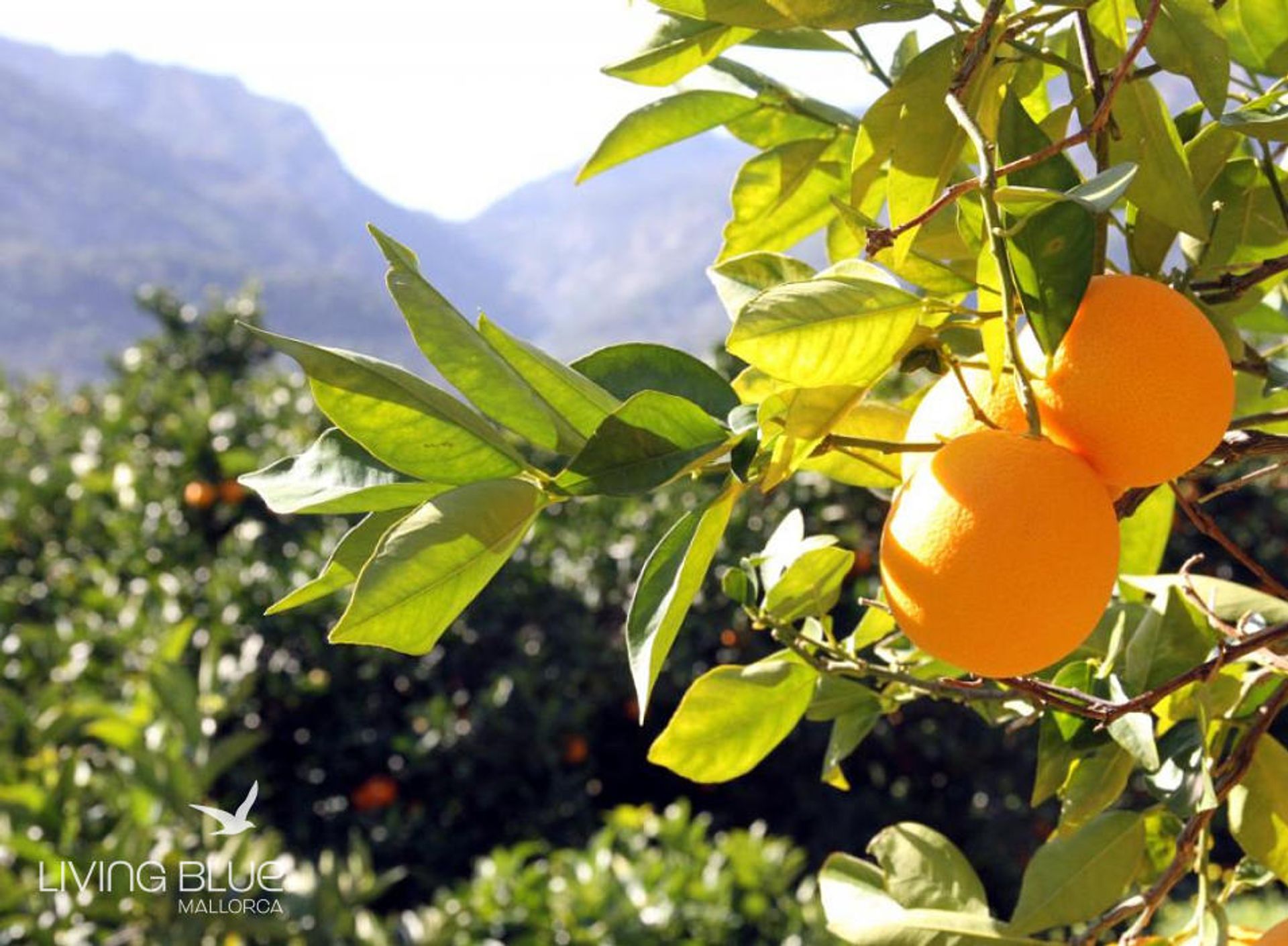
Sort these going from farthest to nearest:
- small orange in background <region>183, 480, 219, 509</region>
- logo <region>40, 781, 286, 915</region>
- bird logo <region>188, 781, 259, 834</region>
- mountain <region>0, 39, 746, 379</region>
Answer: mountain <region>0, 39, 746, 379</region>, small orange in background <region>183, 480, 219, 509</region>, logo <region>40, 781, 286, 915</region>, bird logo <region>188, 781, 259, 834</region>

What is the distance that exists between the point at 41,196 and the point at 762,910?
74.3m

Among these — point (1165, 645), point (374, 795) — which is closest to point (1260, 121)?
point (1165, 645)

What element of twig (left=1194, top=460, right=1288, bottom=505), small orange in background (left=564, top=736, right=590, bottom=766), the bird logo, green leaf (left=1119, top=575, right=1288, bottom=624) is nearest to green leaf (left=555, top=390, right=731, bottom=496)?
twig (left=1194, top=460, right=1288, bottom=505)

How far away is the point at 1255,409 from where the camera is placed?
0.68 m

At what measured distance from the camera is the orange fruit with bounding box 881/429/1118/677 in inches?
15.7

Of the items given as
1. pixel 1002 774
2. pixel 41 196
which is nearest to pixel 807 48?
pixel 1002 774

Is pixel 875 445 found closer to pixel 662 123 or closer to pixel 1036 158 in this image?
pixel 1036 158

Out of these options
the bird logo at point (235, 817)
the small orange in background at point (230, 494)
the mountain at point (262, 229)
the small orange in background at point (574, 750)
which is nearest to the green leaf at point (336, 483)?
the bird logo at point (235, 817)

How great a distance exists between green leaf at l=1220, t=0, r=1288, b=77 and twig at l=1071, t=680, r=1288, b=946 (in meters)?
0.28

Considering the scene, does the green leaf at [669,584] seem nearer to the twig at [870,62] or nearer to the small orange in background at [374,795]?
the twig at [870,62]

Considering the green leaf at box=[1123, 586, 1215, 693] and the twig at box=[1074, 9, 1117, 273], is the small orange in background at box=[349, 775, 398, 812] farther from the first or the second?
the twig at box=[1074, 9, 1117, 273]

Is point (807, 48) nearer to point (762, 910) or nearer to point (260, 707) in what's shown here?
point (762, 910)

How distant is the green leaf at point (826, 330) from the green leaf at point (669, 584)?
0.17 ft

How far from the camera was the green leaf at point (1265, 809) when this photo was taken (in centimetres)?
56
